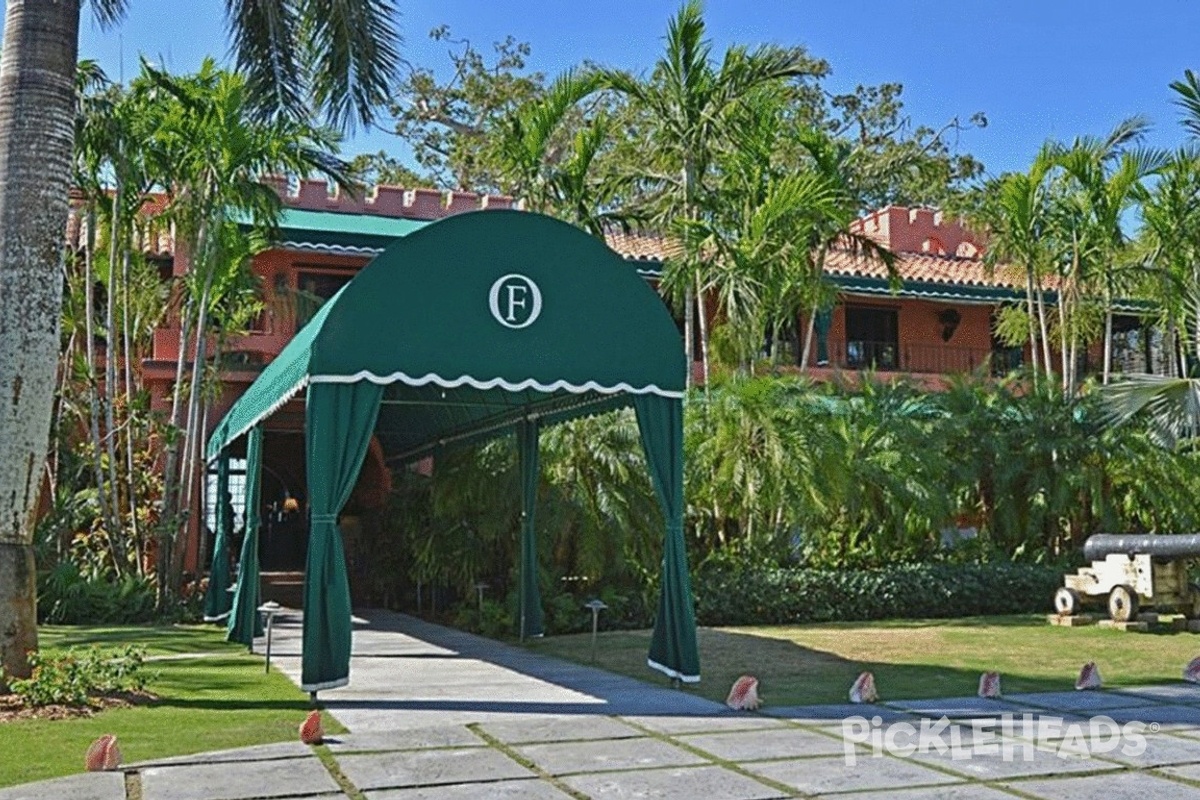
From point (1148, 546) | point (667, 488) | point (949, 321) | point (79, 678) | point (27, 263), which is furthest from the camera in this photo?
point (949, 321)

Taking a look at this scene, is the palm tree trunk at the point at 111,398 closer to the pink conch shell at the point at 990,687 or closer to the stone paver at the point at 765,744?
the stone paver at the point at 765,744

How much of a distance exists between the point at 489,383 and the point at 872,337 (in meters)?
19.2

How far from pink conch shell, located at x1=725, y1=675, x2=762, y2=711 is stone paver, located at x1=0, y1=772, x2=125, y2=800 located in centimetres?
430

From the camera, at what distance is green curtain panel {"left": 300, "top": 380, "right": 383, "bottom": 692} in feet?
31.0

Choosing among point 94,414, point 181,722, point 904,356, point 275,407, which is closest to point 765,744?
point 181,722

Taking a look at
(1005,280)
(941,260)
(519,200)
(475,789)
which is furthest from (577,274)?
(941,260)

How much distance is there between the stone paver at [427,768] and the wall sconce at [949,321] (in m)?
22.7

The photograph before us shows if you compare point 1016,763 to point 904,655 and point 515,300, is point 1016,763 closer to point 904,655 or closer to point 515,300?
point 515,300

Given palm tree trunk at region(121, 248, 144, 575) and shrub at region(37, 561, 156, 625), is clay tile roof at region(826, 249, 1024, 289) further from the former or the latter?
shrub at region(37, 561, 156, 625)

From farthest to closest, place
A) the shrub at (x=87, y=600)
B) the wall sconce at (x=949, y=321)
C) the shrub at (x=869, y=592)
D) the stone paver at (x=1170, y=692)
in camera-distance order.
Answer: the wall sconce at (x=949, y=321), the shrub at (x=869, y=592), the shrub at (x=87, y=600), the stone paver at (x=1170, y=692)

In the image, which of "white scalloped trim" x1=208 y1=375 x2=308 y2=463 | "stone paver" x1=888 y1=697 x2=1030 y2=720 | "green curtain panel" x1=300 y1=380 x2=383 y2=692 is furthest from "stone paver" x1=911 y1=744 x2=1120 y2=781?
"white scalloped trim" x1=208 y1=375 x2=308 y2=463

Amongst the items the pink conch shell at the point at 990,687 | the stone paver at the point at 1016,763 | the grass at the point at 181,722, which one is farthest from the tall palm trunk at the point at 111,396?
the stone paver at the point at 1016,763

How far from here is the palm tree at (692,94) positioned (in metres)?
17.7

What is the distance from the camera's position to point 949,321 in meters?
28.3
